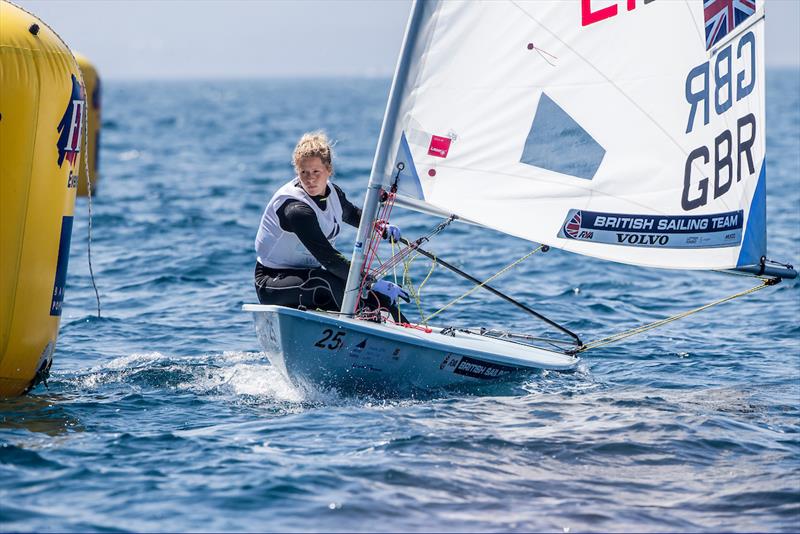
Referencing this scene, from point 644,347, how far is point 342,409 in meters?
3.11

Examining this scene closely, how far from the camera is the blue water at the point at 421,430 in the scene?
5047mm

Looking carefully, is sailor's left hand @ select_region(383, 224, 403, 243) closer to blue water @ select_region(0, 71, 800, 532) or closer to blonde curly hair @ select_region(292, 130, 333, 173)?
blonde curly hair @ select_region(292, 130, 333, 173)

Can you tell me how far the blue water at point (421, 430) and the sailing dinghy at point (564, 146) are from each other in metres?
0.44

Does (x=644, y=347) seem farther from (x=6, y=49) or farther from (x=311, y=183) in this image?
(x=6, y=49)

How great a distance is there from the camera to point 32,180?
649cm

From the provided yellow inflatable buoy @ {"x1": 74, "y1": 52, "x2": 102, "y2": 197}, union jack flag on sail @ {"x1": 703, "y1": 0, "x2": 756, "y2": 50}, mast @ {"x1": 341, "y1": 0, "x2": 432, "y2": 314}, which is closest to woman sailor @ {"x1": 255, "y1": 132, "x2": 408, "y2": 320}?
mast @ {"x1": 341, "y1": 0, "x2": 432, "y2": 314}

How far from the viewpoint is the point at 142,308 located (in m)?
10.0

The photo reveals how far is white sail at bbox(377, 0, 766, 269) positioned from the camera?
6.55 m

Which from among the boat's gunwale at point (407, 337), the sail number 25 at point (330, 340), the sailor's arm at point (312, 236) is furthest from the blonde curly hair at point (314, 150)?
the sail number 25 at point (330, 340)

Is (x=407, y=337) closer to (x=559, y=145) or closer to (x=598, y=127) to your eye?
(x=559, y=145)

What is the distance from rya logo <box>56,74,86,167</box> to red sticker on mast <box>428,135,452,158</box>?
85.8 inches

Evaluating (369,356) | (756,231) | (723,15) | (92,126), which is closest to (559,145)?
(723,15)

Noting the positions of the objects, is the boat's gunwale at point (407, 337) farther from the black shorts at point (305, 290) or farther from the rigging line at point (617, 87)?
the rigging line at point (617, 87)

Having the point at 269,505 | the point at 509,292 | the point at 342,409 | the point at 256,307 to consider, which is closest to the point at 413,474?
the point at 269,505
